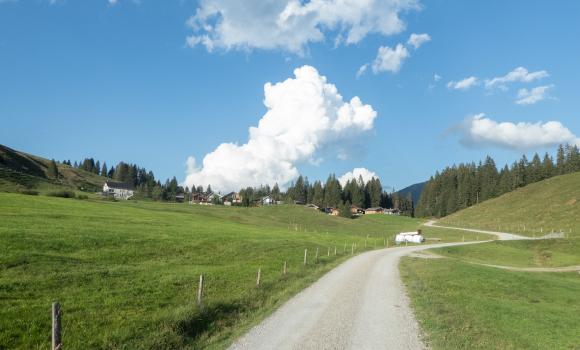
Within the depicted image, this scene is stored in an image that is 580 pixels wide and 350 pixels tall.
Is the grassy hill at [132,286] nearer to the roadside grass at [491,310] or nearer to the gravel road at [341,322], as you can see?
the gravel road at [341,322]

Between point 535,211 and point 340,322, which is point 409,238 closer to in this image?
point 535,211

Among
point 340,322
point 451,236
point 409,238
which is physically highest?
point 451,236

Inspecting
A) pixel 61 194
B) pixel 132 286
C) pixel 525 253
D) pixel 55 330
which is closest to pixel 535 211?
pixel 525 253

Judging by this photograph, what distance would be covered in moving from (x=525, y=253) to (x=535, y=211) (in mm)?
67182

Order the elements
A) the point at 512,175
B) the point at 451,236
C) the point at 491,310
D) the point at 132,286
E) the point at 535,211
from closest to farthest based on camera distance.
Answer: the point at 491,310 → the point at 132,286 → the point at 451,236 → the point at 535,211 → the point at 512,175

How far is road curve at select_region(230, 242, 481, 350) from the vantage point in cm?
1286

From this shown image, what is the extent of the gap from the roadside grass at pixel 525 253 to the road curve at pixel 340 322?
41372mm

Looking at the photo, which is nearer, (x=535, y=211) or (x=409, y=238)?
(x=409, y=238)

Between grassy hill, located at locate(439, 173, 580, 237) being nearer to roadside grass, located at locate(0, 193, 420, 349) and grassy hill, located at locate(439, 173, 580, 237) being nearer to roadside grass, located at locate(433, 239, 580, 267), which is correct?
roadside grass, located at locate(433, 239, 580, 267)

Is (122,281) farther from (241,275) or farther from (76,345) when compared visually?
(76,345)

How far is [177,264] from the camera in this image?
105 feet

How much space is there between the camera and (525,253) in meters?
65.5

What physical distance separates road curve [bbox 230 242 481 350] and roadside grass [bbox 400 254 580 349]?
3.11 feet

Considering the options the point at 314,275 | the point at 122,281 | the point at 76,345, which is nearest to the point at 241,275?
the point at 314,275
